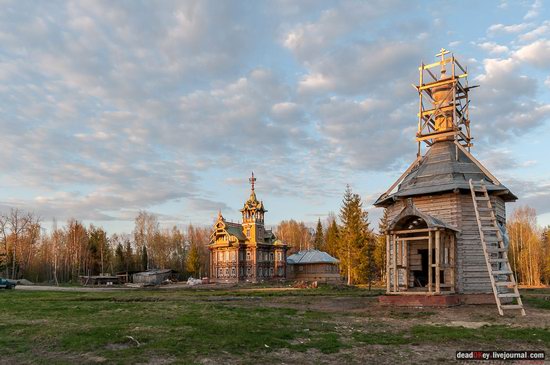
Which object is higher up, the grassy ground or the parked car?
the grassy ground

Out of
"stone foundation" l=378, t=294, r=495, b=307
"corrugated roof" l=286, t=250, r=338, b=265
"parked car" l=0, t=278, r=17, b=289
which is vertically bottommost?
"corrugated roof" l=286, t=250, r=338, b=265

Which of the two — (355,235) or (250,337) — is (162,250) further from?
(250,337)

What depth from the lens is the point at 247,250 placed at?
67375mm

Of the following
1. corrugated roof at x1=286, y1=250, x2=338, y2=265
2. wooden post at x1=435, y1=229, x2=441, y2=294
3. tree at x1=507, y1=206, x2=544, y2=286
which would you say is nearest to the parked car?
wooden post at x1=435, y1=229, x2=441, y2=294

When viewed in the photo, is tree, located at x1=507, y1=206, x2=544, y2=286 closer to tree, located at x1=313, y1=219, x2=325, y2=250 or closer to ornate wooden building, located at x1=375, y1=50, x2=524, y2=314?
tree, located at x1=313, y1=219, x2=325, y2=250

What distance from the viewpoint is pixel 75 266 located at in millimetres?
78500

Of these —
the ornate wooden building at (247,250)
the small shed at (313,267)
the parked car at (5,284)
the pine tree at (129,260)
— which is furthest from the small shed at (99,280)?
the small shed at (313,267)

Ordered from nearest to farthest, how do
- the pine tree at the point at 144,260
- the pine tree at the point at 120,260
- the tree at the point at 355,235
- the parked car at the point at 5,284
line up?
the parked car at the point at 5,284
the tree at the point at 355,235
the pine tree at the point at 120,260
the pine tree at the point at 144,260

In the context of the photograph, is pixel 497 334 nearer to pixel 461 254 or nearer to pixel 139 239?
pixel 461 254

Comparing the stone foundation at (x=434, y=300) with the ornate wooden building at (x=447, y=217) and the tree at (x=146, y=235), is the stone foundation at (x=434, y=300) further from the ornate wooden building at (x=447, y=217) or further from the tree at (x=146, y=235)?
the tree at (x=146, y=235)

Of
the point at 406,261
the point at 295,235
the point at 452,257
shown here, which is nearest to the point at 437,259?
the point at 452,257

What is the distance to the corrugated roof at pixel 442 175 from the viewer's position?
23.2 m

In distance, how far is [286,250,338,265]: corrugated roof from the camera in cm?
6694

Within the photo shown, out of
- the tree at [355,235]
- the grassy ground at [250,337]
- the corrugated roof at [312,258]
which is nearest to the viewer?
the grassy ground at [250,337]
